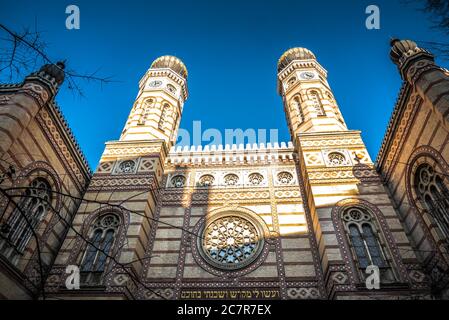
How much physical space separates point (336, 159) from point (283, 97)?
6379 millimetres

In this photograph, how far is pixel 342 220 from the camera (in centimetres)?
948

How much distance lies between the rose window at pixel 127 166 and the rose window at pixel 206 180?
2.68m

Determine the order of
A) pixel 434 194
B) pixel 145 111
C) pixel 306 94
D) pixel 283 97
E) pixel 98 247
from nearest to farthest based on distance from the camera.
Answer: pixel 434 194 < pixel 98 247 < pixel 306 94 < pixel 145 111 < pixel 283 97

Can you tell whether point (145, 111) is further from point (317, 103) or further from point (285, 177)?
point (317, 103)

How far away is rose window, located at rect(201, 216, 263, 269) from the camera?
973 cm

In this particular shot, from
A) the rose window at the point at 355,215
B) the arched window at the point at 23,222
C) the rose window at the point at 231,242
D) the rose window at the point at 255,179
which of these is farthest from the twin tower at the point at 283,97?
the arched window at the point at 23,222

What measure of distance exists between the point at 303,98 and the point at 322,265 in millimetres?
8238

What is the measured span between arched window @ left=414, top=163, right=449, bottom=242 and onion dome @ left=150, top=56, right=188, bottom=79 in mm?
13235

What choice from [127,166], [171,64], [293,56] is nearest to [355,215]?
[127,166]

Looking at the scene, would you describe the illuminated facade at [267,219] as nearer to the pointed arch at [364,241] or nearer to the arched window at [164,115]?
the pointed arch at [364,241]

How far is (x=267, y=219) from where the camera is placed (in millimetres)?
10648

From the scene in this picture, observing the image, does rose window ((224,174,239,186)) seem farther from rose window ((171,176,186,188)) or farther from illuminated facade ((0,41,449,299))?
rose window ((171,176,186,188))

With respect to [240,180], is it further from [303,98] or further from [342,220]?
[303,98]

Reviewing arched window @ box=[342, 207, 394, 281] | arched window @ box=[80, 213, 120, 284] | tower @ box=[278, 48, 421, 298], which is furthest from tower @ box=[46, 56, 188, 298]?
arched window @ box=[342, 207, 394, 281]
